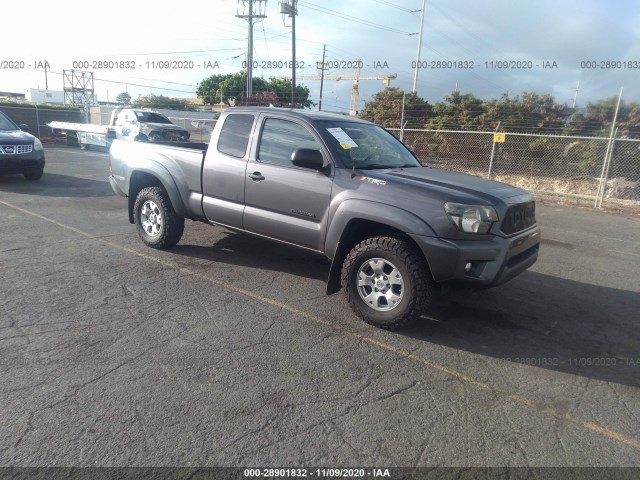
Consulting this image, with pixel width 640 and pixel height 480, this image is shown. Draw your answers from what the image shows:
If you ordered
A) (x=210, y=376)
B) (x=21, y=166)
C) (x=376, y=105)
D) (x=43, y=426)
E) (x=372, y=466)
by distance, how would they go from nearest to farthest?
(x=372, y=466)
(x=43, y=426)
(x=210, y=376)
(x=21, y=166)
(x=376, y=105)

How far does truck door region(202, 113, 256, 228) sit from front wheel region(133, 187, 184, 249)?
66cm

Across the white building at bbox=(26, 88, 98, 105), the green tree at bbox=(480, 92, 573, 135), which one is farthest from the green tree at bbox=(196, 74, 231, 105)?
the green tree at bbox=(480, 92, 573, 135)

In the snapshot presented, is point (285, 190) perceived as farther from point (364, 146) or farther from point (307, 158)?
point (364, 146)

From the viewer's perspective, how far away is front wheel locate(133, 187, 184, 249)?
577 centimetres

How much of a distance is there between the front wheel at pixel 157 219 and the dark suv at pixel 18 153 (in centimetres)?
613

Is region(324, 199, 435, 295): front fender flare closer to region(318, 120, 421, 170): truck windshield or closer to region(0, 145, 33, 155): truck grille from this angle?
region(318, 120, 421, 170): truck windshield

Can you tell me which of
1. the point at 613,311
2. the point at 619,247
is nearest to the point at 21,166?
the point at 613,311

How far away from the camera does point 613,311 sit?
190 inches

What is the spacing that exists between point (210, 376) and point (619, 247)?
7.60 metres

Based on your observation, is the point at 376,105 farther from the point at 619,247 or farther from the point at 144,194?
the point at 144,194

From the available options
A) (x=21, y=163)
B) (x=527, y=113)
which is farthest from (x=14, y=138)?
(x=527, y=113)

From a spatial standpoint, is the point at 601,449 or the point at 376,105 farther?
the point at 376,105

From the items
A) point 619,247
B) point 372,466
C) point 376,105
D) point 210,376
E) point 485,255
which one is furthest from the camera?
point 376,105

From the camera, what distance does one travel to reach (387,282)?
4039 millimetres
